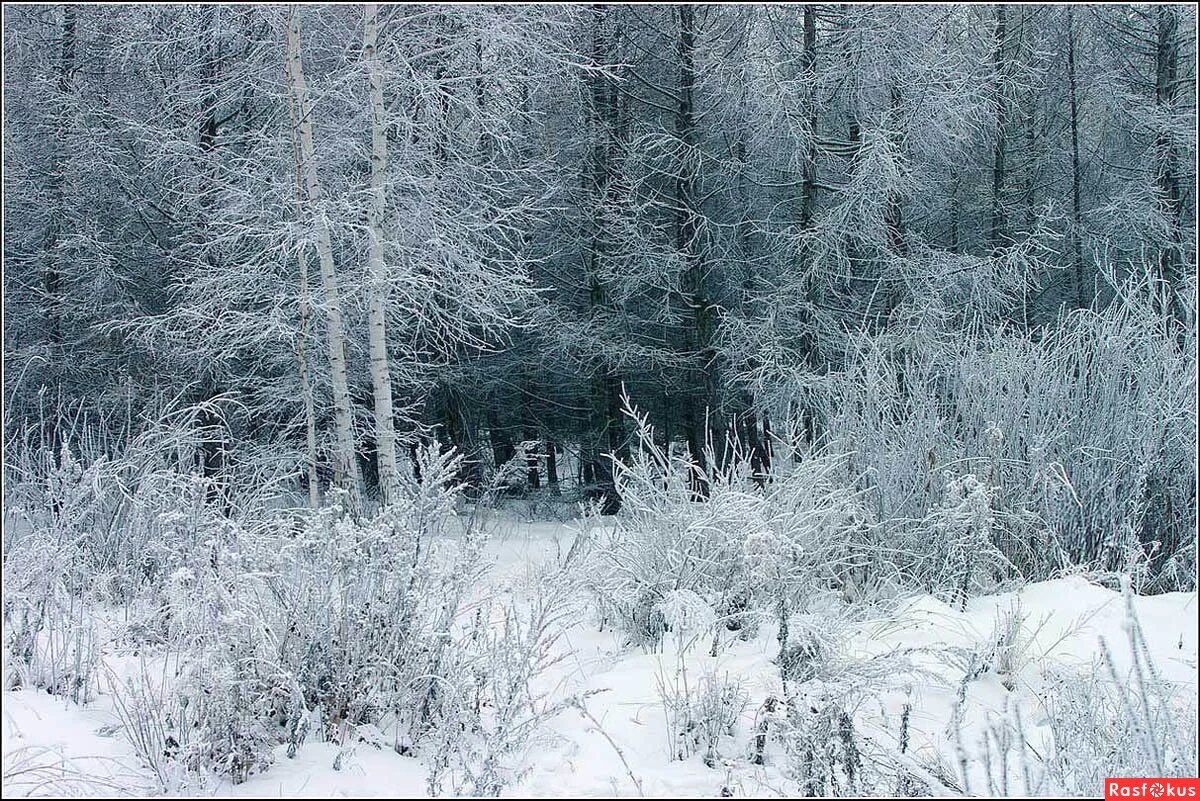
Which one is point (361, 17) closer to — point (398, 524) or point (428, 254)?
point (428, 254)

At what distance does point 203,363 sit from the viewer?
28.5 ft

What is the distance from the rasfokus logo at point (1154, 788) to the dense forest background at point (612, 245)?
2062 mm

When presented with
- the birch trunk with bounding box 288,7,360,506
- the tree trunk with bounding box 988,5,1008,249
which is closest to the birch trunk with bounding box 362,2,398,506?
the birch trunk with bounding box 288,7,360,506

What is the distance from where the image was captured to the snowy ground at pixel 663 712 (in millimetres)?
2938

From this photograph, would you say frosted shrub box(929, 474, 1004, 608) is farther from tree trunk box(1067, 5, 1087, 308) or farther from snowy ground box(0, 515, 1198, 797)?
tree trunk box(1067, 5, 1087, 308)

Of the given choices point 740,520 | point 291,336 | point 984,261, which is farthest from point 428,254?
point 984,261

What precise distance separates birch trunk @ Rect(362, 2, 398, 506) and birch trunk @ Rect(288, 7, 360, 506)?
0.86 feet

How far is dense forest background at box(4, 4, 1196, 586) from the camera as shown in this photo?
5.84m

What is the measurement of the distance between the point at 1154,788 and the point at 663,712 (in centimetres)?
169

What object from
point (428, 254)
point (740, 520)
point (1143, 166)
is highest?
point (1143, 166)

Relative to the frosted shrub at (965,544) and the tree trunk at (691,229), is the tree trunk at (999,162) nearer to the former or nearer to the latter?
the tree trunk at (691,229)

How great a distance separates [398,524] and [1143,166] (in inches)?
501

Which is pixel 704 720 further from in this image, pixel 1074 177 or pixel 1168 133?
pixel 1074 177

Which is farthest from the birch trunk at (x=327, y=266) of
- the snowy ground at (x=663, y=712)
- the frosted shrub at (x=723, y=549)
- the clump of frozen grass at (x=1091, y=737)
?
the clump of frozen grass at (x=1091, y=737)
